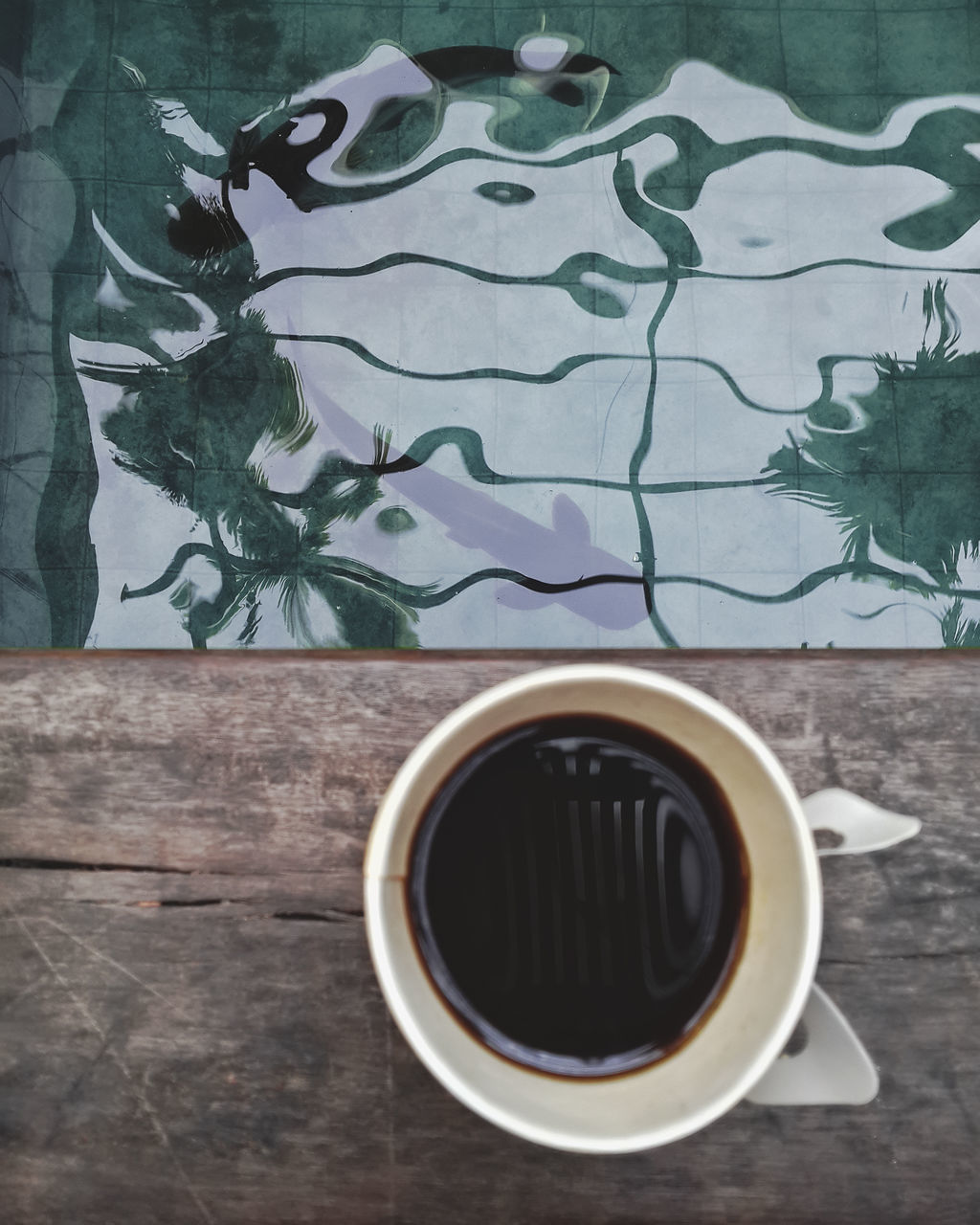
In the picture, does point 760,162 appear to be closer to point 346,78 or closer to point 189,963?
point 346,78

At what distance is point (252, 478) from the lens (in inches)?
34.1

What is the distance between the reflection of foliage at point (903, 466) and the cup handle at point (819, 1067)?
58 cm

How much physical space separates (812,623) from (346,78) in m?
0.74

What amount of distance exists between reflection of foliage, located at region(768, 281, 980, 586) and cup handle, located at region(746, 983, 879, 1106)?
0.58 metres

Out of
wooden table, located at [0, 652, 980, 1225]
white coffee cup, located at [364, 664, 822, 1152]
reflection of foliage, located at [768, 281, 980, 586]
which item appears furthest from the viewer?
reflection of foliage, located at [768, 281, 980, 586]

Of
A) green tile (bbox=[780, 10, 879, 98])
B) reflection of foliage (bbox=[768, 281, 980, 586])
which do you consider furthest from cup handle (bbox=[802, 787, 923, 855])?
green tile (bbox=[780, 10, 879, 98])

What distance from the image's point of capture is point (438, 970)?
38cm

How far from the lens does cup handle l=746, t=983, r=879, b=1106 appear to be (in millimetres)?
386

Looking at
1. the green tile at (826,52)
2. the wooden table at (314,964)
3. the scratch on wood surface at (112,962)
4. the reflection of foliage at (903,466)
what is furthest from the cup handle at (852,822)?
the green tile at (826,52)

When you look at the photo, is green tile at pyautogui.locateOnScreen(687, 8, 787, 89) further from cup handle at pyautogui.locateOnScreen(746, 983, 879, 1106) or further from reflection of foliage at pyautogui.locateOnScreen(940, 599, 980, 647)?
cup handle at pyautogui.locateOnScreen(746, 983, 879, 1106)

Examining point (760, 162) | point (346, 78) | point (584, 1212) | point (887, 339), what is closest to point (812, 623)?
point (887, 339)

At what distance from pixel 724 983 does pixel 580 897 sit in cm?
7

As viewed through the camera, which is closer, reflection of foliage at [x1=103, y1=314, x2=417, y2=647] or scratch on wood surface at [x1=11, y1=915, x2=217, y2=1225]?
scratch on wood surface at [x1=11, y1=915, x2=217, y2=1225]

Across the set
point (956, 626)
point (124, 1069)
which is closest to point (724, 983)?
point (124, 1069)
